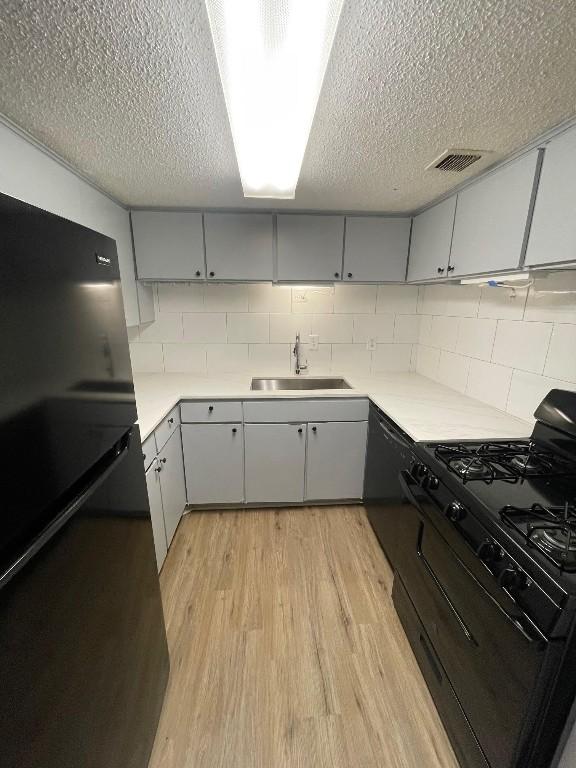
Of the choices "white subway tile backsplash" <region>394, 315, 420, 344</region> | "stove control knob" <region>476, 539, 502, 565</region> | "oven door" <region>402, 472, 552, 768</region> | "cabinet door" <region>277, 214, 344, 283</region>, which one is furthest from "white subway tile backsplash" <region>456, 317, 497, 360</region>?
"stove control knob" <region>476, 539, 502, 565</region>

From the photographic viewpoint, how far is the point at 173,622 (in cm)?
158

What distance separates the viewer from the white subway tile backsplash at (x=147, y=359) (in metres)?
2.64

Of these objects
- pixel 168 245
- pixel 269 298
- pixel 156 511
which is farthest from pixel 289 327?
pixel 156 511

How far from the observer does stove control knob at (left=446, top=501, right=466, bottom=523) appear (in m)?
1.05

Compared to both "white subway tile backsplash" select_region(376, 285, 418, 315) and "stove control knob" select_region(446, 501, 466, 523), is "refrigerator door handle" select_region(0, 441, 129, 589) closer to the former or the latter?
"stove control knob" select_region(446, 501, 466, 523)

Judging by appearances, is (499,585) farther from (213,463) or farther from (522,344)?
(213,463)

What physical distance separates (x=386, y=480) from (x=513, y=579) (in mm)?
1120

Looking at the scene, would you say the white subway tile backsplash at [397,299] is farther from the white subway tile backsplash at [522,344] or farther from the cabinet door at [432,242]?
the white subway tile backsplash at [522,344]

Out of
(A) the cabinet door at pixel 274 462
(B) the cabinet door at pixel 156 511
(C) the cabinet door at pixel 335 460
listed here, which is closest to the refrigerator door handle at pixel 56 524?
(B) the cabinet door at pixel 156 511

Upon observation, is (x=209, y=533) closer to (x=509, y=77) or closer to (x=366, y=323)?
(x=366, y=323)

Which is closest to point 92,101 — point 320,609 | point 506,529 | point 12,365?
point 12,365

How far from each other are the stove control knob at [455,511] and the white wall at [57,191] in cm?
192

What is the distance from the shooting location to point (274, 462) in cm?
232

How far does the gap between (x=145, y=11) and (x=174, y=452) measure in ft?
6.35
